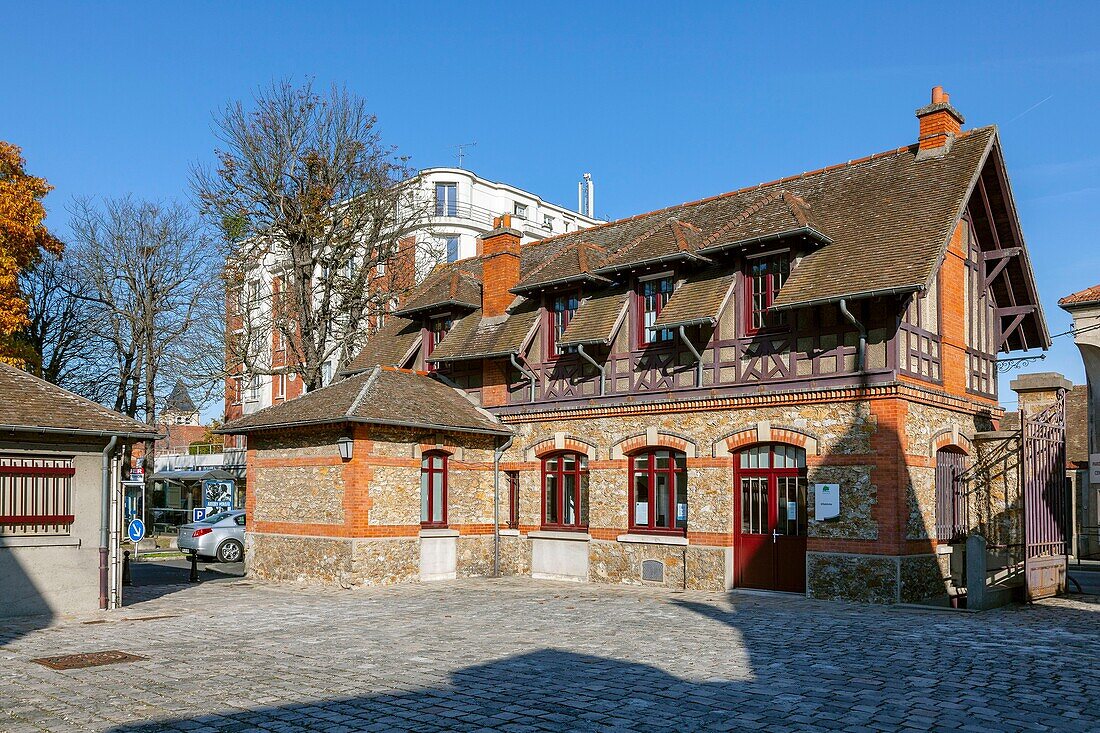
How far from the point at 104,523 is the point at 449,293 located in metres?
10.8

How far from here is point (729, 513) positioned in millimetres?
17422

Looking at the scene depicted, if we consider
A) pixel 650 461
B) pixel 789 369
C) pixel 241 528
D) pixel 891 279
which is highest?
pixel 891 279

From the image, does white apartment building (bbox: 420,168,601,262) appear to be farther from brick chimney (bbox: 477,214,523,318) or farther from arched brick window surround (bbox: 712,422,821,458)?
arched brick window surround (bbox: 712,422,821,458)

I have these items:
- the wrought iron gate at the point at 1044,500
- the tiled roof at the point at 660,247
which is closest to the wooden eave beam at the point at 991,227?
the wrought iron gate at the point at 1044,500

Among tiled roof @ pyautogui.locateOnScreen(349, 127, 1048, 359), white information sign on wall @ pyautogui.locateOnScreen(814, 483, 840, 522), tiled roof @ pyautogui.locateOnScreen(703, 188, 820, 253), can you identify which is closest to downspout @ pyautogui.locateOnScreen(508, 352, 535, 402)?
tiled roof @ pyautogui.locateOnScreen(349, 127, 1048, 359)

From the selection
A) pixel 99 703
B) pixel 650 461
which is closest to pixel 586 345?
pixel 650 461

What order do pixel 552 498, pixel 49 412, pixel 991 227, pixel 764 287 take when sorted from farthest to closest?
1. pixel 552 498
2. pixel 991 227
3. pixel 764 287
4. pixel 49 412

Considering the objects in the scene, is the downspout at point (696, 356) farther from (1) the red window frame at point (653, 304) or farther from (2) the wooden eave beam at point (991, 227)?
(2) the wooden eave beam at point (991, 227)

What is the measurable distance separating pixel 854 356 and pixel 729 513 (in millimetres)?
3660

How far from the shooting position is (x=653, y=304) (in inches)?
762

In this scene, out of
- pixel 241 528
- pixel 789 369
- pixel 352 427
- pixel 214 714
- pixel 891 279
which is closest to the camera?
pixel 214 714

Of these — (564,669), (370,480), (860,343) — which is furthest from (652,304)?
(564,669)

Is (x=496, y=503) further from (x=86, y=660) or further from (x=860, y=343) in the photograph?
(x=86, y=660)

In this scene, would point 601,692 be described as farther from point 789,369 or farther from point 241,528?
point 241,528
